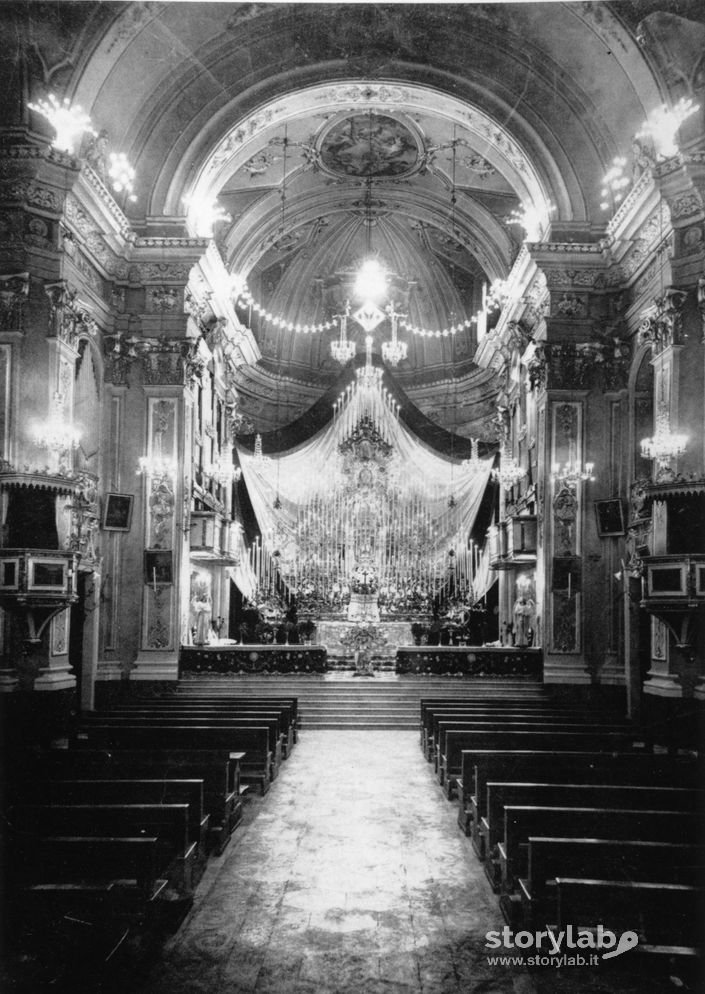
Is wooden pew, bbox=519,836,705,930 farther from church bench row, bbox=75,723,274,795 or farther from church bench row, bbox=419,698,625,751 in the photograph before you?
church bench row, bbox=419,698,625,751

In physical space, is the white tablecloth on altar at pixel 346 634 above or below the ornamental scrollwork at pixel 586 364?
below

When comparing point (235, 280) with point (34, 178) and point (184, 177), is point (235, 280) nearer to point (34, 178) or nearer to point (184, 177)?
point (184, 177)

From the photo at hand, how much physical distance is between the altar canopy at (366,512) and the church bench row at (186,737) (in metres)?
11.8

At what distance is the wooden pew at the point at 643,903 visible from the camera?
412 cm

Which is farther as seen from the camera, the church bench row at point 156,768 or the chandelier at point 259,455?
the chandelier at point 259,455

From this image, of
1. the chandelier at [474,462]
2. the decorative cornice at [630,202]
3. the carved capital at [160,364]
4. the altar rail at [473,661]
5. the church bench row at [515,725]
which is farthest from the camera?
the chandelier at [474,462]

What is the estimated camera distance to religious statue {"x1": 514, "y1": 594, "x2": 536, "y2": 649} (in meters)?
16.8

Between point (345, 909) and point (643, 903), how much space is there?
200 centimetres

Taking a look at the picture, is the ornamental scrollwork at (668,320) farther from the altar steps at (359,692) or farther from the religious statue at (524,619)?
the religious statue at (524,619)

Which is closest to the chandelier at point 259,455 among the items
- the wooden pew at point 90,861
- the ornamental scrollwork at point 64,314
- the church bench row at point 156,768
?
the ornamental scrollwork at point 64,314

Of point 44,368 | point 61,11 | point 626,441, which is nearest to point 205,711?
point 44,368

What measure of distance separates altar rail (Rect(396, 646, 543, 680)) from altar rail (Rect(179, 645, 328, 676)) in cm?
165

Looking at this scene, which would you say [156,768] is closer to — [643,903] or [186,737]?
[186,737]

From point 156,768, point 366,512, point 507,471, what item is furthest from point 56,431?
point 366,512
